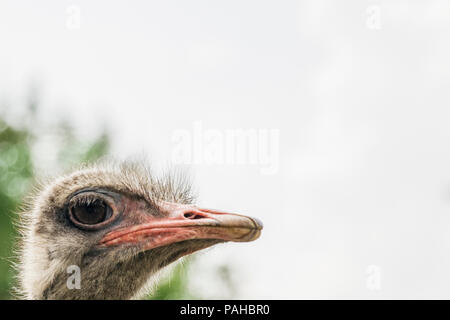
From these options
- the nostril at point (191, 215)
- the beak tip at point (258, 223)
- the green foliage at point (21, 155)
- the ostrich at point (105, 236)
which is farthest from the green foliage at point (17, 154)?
the beak tip at point (258, 223)

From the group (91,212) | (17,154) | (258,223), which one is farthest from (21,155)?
(258,223)

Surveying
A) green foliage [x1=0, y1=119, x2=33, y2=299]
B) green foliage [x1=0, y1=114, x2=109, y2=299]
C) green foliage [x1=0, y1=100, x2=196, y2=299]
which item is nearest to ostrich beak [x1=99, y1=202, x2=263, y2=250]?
green foliage [x1=0, y1=100, x2=196, y2=299]

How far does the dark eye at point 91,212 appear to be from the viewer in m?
3.21

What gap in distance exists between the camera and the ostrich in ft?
10.3

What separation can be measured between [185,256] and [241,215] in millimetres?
604

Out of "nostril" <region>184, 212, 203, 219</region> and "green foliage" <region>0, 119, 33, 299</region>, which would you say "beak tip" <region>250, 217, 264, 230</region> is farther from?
"green foliage" <region>0, 119, 33, 299</region>

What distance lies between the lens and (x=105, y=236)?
321 centimetres

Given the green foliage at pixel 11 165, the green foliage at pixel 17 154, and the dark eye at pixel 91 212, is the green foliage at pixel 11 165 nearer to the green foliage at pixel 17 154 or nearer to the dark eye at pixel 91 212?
the green foliage at pixel 17 154

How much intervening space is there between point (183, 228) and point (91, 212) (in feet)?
1.55

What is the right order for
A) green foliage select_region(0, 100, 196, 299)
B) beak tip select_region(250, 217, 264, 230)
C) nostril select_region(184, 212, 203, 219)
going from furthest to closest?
green foliage select_region(0, 100, 196, 299)
nostril select_region(184, 212, 203, 219)
beak tip select_region(250, 217, 264, 230)

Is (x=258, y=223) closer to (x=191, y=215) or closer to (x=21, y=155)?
(x=191, y=215)
